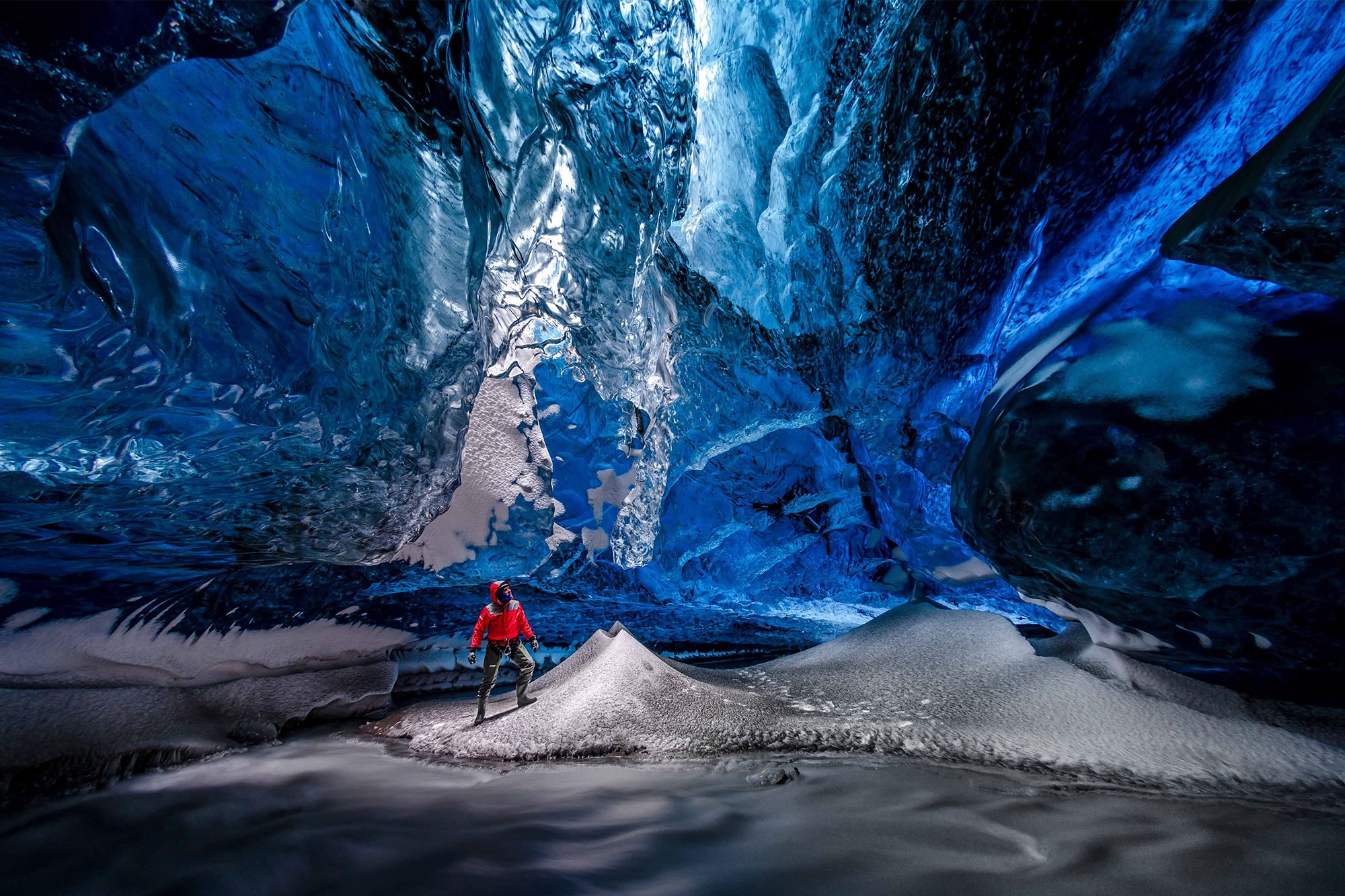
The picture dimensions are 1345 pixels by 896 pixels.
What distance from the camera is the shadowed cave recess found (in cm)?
170

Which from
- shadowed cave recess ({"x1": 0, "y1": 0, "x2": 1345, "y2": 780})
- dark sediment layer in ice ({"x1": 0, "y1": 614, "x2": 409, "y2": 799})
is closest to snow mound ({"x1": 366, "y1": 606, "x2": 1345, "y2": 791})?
shadowed cave recess ({"x1": 0, "y1": 0, "x2": 1345, "y2": 780})

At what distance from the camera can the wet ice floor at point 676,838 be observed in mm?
1295

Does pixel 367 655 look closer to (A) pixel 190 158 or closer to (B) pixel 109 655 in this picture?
(B) pixel 109 655

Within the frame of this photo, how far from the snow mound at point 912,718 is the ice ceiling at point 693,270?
0.38m

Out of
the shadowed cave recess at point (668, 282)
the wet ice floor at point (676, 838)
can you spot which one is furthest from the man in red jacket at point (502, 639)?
the wet ice floor at point (676, 838)

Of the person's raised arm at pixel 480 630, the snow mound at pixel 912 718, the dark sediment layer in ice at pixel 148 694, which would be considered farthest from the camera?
the person's raised arm at pixel 480 630

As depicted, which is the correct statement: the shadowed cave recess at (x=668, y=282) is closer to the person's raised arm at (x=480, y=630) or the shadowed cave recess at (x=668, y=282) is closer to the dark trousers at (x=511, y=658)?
the person's raised arm at (x=480, y=630)

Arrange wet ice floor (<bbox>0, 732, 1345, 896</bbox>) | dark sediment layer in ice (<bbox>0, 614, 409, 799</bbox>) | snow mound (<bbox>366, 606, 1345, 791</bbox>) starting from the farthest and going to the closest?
dark sediment layer in ice (<bbox>0, 614, 409, 799</bbox>) → snow mound (<bbox>366, 606, 1345, 791</bbox>) → wet ice floor (<bbox>0, 732, 1345, 896</bbox>)

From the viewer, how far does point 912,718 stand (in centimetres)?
Result: 264

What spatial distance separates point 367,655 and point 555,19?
5.83 metres

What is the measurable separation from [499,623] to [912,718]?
298 cm

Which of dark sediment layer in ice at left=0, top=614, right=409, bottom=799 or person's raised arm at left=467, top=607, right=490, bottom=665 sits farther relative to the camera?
person's raised arm at left=467, top=607, right=490, bottom=665

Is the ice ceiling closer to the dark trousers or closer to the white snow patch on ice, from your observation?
the white snow patch on ice

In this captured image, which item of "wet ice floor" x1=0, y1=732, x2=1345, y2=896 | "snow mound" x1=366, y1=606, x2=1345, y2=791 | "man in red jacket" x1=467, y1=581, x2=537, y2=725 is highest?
"man in red jacket" x1=467, y1=581, x2=537, y2=725
